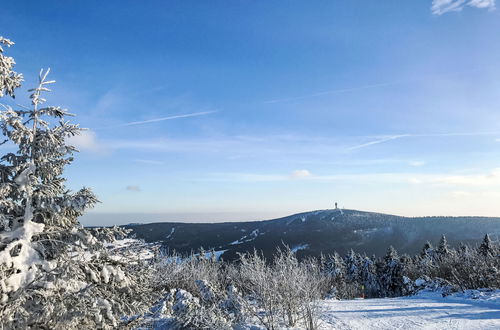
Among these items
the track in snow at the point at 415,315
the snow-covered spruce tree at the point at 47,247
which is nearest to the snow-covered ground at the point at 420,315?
the track in snow at the point at 415,315

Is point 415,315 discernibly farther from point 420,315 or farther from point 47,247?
point 47,247

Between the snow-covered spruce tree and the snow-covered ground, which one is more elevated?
the snow-covered spruce tree

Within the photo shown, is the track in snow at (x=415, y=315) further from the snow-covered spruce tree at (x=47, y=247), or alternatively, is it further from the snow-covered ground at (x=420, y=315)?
the snow-covered spruce tree at (x=47, y=247)

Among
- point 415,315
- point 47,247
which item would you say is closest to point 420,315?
point 415,315

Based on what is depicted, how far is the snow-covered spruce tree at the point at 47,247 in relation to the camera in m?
6.41

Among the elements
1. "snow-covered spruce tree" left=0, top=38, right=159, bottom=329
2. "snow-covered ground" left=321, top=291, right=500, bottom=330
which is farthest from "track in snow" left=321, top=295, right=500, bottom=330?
"snow-covered spruce tree" left=0, top=38, right=159, bottom=329

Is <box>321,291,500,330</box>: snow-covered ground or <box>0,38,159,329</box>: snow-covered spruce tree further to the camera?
<box>321,291,500,330</box>: snow-covered ground

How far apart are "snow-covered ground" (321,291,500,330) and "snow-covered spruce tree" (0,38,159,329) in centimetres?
779

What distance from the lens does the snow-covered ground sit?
477 inches

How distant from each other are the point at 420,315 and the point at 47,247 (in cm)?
1362

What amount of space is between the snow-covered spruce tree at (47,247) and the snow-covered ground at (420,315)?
7.79m

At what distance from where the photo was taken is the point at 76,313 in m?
6.55

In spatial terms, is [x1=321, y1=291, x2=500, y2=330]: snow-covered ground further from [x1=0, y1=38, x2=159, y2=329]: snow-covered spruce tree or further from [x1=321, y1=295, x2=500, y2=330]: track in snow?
[x1=0, y1=38, x2=159, y2=329]: snow-covered spruce tree

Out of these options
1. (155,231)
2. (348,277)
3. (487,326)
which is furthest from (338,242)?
(487,326)
